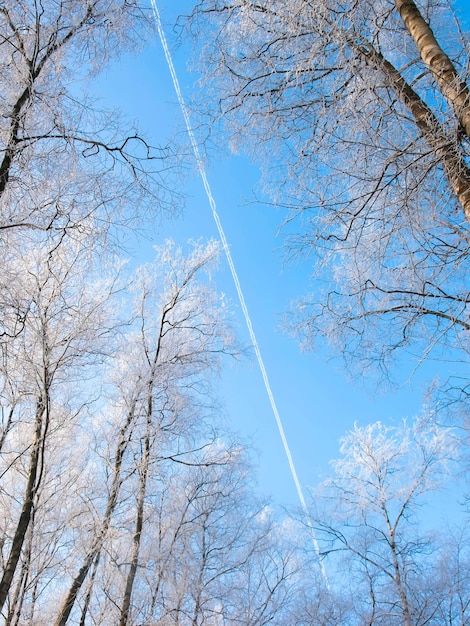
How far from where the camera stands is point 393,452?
39.1 feet

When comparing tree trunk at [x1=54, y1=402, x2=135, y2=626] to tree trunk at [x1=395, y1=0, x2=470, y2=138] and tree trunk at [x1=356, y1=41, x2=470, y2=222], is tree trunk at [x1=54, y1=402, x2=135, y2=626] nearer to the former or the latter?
tree trunk at [x1=356, y1=41, x2=470, y2=222]

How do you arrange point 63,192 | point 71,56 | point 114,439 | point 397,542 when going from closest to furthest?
1. point 63,192
2. point 71,56
3. point 114,439
4. point 397,542

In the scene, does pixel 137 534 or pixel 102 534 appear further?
pixel 137 534

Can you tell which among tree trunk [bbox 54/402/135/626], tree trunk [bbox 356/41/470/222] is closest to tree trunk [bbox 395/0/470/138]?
tree trunk [bbox 356/41/470/222]

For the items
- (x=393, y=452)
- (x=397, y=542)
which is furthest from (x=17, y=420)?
(x=393, y=452)

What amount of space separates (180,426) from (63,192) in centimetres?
490

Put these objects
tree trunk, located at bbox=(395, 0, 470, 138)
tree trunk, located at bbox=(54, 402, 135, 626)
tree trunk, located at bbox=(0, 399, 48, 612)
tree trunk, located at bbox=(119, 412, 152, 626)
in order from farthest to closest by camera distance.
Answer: tree trunk, located at bbox=(54, 402, 135, 626) → tree trunk, located at bbox=(119, 412, 152, 626) → tree trunk, located at bbox=(0, 399, 48, 612) → tree trunk, located at bbox=(395, 0, 470, 138)

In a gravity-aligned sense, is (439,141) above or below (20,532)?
above

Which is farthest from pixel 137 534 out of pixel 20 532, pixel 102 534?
pixel 20 532

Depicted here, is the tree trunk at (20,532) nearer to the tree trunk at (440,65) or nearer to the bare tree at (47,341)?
the bare tree at (47,341)

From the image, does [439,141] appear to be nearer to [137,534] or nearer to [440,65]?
[440,65]

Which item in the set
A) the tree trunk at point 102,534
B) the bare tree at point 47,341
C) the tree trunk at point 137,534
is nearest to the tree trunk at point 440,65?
the bare tree at point 47,341

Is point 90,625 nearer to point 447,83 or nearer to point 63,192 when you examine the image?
point 63,192

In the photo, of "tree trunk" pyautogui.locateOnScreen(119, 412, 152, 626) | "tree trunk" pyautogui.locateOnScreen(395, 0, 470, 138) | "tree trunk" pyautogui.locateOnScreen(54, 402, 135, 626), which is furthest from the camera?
"tree trunk" pyautogui.locateOnScreen(54, 402, 135, 626)
